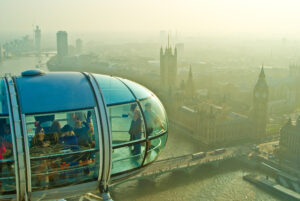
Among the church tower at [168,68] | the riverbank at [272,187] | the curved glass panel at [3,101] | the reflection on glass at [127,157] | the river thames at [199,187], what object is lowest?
the river thames at [199,187]

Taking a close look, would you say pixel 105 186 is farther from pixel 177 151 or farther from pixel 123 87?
pixel 177 151

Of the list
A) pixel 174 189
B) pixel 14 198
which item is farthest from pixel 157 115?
pixel 174 189

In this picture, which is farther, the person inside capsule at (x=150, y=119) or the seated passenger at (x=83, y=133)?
the person inside capsule at (x=150, y=119)

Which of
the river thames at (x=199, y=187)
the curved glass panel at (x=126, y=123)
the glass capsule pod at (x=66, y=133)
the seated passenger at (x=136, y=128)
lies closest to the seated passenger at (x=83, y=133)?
the glass capsule pod at (x=66, y=133)

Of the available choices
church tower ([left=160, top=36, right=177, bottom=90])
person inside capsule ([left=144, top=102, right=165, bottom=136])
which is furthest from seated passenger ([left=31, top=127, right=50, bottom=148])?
→ church tower ([left=160, top=36, right=177, bottom=90])

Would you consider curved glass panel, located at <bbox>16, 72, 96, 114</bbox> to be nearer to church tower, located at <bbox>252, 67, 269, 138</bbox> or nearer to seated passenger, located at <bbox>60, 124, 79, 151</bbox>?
seated passenger, located at <bbox>60, 124, 79, 151</bbox>

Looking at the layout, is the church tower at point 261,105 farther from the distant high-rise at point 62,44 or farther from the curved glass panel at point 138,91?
the distant high-rise at point 62,44
